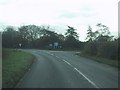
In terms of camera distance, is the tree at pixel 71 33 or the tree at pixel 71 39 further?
the tree at pixel 71 33

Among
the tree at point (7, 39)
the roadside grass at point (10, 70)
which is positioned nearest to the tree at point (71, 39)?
the tree at point (7, 39)

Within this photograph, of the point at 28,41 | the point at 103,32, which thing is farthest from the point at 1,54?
the point at 28,41

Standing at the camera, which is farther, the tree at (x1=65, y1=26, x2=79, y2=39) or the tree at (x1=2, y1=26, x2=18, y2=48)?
the tree at (x1=65, y1=26, x2=79, y2=39)

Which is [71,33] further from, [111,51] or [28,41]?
[111,51]

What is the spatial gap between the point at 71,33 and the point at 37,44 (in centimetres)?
1425

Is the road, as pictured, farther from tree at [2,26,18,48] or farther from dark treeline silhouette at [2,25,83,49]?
dark treeline silhouette at [2,25,83,49]

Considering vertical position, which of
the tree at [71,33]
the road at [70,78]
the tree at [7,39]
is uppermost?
the tree at [71,33]

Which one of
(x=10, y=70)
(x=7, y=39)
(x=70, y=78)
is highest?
(x=7, y=39)

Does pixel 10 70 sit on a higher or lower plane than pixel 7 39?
lower

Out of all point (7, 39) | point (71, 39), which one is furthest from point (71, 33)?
point (7, 39)

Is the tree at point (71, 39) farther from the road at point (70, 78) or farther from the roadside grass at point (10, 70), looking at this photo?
the road at point (70, 78)

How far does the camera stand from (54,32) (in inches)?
5034

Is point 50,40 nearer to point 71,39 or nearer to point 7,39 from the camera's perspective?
point 71,39

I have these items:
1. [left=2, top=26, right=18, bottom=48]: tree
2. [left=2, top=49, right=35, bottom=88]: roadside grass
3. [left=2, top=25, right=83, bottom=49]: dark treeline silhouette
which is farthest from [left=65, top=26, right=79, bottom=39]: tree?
[left=2, top=49, right=35, bottom=88]: roadside grass
